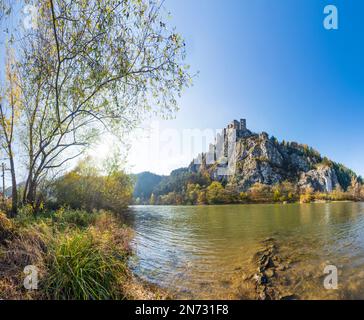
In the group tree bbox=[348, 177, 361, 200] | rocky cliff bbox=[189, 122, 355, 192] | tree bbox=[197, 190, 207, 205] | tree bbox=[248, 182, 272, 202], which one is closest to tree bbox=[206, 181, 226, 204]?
tree bbox=[197, 190, 207, 205]

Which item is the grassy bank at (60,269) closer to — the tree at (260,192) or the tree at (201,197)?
the tree at (201,197)

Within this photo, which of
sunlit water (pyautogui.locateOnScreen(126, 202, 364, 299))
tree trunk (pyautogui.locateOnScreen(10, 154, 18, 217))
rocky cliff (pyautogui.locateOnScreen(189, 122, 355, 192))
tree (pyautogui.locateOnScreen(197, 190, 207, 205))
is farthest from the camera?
tree (pyautogui.locateOnScreen(197, 190, 207, 205))

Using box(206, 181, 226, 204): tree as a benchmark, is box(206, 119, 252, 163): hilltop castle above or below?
above

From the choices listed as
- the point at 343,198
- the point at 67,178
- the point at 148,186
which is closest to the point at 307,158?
the point at 343,198

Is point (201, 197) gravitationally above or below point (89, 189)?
below

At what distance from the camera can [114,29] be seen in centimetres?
712

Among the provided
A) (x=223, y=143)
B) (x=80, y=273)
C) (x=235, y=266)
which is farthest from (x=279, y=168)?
(x=80, y=273)

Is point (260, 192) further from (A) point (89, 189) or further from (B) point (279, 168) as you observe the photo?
(A) point (89, 189)

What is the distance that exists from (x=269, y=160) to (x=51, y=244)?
259 ft

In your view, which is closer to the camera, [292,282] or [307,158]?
[292,282]

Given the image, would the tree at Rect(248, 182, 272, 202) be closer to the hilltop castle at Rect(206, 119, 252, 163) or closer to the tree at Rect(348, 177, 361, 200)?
the tree at Rect(348, 177, 361, 200)

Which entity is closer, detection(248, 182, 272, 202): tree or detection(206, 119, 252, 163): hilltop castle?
detection(206, 119, 252, 163): hilltop castle

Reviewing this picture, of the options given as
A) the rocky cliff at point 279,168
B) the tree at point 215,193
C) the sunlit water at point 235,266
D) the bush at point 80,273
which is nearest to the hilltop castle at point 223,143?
the sunlit water at point 235,266
